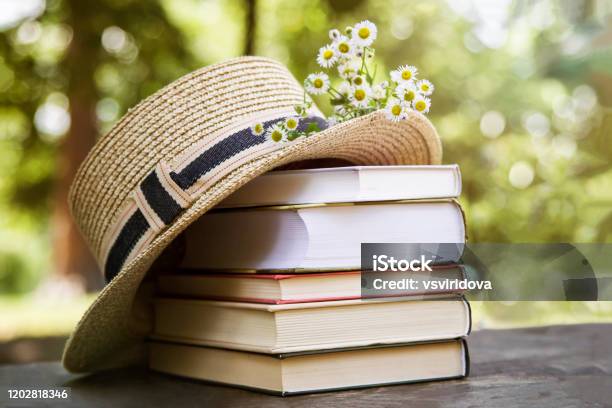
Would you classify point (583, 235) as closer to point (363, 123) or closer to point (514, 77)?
point (514, 77)

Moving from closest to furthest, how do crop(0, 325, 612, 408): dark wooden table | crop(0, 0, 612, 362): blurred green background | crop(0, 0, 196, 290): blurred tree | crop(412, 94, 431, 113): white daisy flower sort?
crop(0, 325, 612, 408): dark wooden table
crop(412, 94, 431, 113): white daisy flower
crop(0, 0, 196, 290): blurred tree
crop(0, 0, 612, 362): blurred green background

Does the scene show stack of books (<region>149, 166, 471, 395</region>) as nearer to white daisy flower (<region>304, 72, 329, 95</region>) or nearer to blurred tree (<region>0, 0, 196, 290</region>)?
white daisy flower (<region>304, 72, 329, 95</region>)

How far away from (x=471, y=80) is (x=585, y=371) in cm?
460

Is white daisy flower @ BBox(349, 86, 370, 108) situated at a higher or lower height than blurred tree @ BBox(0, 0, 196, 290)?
lower

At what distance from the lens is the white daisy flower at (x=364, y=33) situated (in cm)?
99

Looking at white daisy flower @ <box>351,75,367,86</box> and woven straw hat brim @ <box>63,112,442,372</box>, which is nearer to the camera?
woven straw hat brim @ <box>63,112,442,372</box>

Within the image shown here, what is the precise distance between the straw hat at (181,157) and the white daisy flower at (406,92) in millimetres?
40

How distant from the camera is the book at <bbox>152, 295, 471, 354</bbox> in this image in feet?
2.89

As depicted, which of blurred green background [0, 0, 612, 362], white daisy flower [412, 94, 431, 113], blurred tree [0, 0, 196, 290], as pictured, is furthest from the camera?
blurred green background [0, 0, 612, 362]

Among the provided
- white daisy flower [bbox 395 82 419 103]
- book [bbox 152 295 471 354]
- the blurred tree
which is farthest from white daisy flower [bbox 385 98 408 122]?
the blurred tree

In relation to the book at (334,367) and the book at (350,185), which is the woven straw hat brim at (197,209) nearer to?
the book at (350,185)

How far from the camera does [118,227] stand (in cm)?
102

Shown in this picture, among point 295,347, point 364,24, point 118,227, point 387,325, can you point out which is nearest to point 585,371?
point 387,325

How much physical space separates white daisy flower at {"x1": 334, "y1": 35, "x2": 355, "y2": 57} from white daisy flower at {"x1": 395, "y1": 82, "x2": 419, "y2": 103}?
11 cm
